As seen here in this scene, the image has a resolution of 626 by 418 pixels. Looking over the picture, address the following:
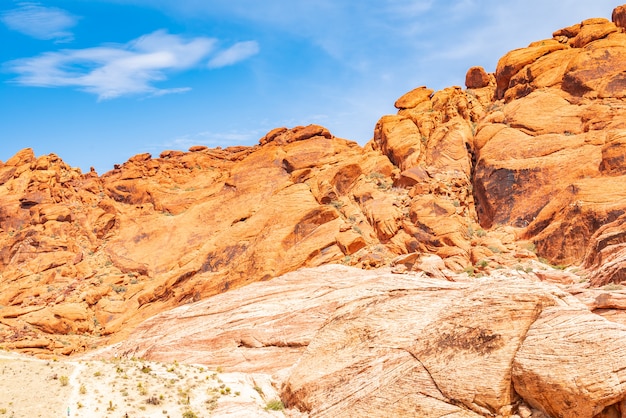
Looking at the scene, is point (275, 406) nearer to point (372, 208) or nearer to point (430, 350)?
point (430, 350)

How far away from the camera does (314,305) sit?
2536cm

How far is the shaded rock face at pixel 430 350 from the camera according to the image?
14.1 meters

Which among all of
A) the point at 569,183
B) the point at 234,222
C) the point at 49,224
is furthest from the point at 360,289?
the point at 49,224

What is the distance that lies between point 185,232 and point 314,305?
2665cm

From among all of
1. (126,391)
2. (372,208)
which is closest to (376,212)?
(372,208)

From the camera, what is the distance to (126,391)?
2061cm

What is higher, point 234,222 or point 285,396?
point 234,222

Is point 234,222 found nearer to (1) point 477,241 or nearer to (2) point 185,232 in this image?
Result: (2) point 185,232

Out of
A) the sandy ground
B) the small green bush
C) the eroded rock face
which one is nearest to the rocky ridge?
the eroded rock face

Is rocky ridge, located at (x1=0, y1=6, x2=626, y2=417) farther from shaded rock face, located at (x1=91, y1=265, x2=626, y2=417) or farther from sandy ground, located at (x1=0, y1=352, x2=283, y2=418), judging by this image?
sandy ground, located at (x1=0, y1=352, x2=283, y2=418)

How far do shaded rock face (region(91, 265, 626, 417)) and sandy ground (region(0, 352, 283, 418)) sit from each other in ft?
5.11

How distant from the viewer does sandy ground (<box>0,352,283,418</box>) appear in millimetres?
19078

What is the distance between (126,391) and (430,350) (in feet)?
40.7

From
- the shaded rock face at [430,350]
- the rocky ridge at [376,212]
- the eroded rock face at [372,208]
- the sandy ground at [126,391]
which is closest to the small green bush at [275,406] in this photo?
the sandy ground at [126,391]
